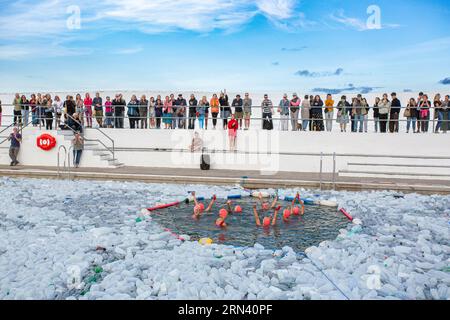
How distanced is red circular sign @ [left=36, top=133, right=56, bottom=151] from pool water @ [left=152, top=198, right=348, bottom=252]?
10.8 meters

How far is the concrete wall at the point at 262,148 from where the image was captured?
18656mm

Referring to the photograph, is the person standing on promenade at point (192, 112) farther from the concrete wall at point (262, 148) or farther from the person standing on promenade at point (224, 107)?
the person standing on promenade at point (224, 107)

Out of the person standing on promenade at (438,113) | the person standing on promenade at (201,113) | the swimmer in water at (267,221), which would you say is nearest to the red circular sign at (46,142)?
the person standing on promenade at (201,113)

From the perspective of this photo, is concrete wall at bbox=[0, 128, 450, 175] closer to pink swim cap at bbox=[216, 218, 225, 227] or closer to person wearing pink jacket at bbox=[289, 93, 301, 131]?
person wearing pink jacket at bbox=[289, 93, 301, 131]

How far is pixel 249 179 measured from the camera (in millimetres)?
15266

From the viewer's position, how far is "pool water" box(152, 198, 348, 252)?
358 inches

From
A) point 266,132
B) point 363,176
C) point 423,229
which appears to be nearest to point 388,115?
point 363,176

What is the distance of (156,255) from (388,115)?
15.1 m

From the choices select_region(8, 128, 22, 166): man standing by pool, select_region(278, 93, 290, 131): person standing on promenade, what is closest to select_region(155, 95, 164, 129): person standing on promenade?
select_region(278, 93, 290, 131): person standing on promenade

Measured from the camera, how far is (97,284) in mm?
6445

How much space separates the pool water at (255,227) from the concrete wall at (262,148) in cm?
655

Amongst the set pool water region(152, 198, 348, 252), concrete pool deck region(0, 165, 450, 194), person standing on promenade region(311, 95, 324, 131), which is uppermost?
person standing on promenade region(311, 95, 324, 131)

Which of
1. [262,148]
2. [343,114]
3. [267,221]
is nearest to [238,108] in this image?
[262,148]

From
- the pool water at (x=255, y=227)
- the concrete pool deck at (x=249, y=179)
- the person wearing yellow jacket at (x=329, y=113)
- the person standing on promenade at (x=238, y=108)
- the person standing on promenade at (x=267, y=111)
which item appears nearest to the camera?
the pool water at (x=255, y=227)
